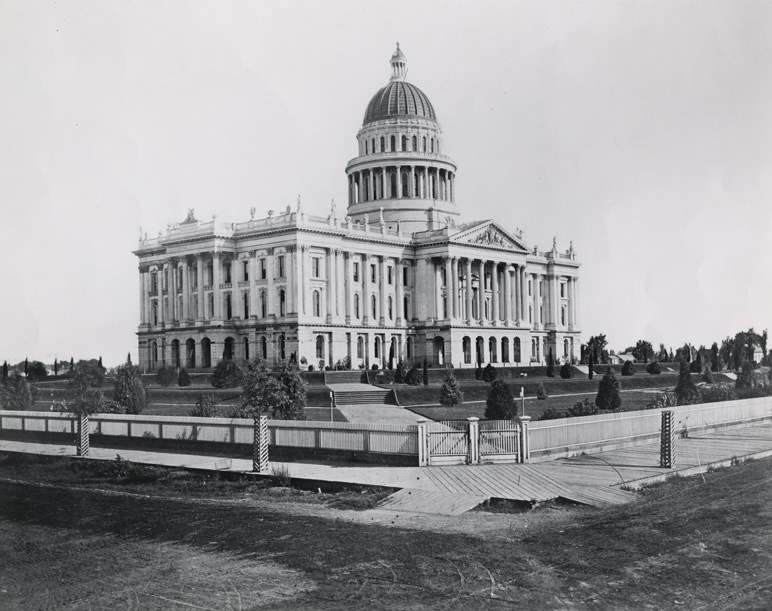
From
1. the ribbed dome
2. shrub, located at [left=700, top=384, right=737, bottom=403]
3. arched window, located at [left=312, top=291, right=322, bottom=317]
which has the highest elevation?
the ribbed dome

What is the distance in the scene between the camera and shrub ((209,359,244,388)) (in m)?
58.4

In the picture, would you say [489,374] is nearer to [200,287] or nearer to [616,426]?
[200,287]

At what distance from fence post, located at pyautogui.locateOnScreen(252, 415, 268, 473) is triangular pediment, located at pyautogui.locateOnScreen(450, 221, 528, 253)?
63.2 metres

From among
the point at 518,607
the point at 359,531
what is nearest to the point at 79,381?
the point at 359,531

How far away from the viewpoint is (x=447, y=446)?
77.4ft

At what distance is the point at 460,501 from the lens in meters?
18.8

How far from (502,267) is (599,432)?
66877 mm

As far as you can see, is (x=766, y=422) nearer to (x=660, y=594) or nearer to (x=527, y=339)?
(x=660, y=594)

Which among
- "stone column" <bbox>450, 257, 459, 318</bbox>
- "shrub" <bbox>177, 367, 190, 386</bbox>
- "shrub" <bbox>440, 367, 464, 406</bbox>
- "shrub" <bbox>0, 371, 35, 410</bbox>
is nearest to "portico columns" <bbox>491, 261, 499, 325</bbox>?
"stone column" <bbox>450, 257, 459, 318</bbox>

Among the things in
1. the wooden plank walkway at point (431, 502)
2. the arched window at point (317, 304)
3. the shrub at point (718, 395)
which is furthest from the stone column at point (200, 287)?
the wooden plank walkway at point (431, 502)

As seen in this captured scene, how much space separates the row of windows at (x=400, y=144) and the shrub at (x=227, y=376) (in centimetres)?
4413

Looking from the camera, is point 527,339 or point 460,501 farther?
point 527,339

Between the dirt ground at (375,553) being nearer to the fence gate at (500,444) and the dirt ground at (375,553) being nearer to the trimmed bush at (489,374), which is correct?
the fence gate at (500,444)

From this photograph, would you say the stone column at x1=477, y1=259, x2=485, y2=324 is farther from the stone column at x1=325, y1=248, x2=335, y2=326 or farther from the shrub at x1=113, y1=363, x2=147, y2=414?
the shrub at x1=113, y1=363, x2=147, y2=414
